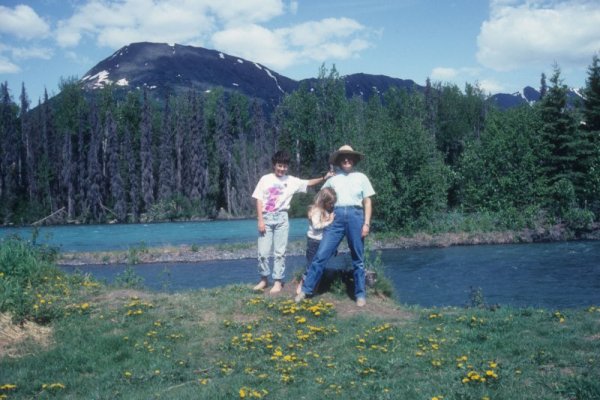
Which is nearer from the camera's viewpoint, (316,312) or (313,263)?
(316,312)

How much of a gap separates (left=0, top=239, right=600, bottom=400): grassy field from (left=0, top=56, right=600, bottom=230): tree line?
30431 millimetres

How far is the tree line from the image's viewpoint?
39219mm

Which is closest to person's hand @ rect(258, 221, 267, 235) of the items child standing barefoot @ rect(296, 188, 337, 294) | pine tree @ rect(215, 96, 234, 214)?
child standing barefoot @ rect(296, 188, 337, 294)

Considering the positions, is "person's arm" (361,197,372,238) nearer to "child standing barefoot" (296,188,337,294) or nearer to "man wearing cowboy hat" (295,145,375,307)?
"man wearing cowboy hat" (295,145,375,307)

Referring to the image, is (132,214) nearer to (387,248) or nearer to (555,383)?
(387,248)

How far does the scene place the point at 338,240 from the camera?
29.9ft

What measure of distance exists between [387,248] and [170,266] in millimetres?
14231

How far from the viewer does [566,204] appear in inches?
1452

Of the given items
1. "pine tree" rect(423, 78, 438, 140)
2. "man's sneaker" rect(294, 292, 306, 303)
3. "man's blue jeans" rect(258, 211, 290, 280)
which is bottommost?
"man's sneaker" rect(294, 292, 306, 303)

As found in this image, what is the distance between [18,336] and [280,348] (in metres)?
3.96

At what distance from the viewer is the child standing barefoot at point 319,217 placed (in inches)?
364

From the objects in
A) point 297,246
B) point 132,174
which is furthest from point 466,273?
point 132,174

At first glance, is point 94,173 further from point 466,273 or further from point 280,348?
point 280,348

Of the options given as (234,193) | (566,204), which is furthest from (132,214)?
(566,204)
